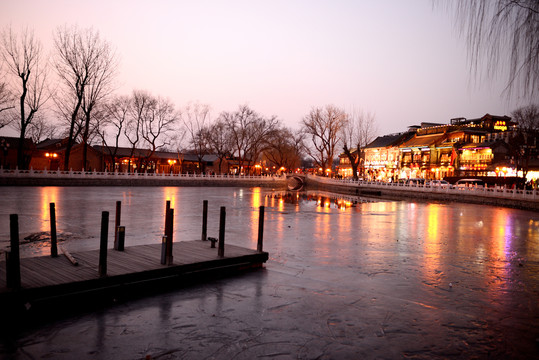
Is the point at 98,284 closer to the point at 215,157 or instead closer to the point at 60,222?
the point at 60,222

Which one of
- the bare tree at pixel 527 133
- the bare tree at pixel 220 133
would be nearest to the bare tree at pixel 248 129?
the bare tree at pixel 220 133

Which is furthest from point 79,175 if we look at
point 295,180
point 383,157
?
point 383,157

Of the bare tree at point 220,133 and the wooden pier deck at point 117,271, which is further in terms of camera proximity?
the bare tree at point 220,133

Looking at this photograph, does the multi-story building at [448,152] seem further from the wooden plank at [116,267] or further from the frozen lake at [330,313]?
the wooden plank at [116,267]

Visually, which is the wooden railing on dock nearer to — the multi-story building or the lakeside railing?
the lakeside railing

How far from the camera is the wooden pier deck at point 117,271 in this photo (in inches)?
227

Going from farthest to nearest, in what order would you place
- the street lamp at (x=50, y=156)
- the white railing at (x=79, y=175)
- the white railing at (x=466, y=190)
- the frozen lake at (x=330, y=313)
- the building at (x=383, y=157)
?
1. the building at (x=383, y=157)
2. the street lamp at (x=50, y=156)
3. the white railing at (x=79, y=175)
4. the white railing at (x=466, y=190)
5. the frozen lake at (x=330, y=313)

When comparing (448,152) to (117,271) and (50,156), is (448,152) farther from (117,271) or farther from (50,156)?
(117,271)

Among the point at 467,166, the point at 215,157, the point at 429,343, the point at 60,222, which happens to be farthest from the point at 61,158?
the point at 429,343

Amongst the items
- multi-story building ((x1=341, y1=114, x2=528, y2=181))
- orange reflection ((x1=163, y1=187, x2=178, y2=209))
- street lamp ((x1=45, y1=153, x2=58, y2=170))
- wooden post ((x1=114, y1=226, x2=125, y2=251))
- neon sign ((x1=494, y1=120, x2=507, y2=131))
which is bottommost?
orange reflection ((x1=163, y1=187, x2=178, y2=209))

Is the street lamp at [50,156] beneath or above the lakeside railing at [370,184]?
above

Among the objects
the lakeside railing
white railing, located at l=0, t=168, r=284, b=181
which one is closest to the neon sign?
the lakeside railing

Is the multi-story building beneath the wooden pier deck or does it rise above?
above

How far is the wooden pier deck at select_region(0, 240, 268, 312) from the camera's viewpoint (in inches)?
227
